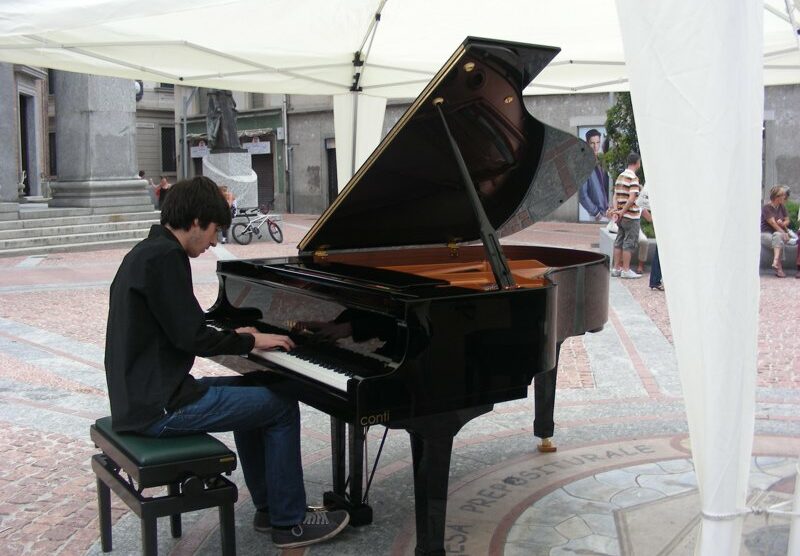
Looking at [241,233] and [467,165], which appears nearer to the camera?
[467,165]

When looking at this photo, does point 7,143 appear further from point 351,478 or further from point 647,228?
point 351,478

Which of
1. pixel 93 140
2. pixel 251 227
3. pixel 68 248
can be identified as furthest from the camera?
pixel 251 227

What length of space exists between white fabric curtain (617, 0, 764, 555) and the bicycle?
616 inches

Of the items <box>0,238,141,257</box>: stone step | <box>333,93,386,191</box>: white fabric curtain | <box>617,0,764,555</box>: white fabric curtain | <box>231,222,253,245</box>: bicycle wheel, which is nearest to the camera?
<box>617,0,764,555</box>: white fabric curtain

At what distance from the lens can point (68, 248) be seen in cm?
1605

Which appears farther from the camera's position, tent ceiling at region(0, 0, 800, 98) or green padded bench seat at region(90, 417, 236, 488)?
tent ceiling at region(0, 0, 800, 98)

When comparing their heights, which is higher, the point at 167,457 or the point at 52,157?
the point at 52,157

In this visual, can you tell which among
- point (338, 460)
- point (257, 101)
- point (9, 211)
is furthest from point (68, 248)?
point (257, 101)

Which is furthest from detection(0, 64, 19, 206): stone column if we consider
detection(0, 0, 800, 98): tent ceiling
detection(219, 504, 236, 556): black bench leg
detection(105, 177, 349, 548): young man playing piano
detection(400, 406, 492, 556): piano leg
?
detection(400, 406, 492, 556): piano leg

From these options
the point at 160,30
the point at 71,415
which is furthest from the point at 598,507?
the point at 160,30

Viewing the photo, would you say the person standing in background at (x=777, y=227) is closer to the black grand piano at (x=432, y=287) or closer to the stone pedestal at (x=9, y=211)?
the black grand piano at (x=432, y=287)

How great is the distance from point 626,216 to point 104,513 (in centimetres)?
940

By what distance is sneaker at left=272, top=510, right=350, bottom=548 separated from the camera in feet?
12.0

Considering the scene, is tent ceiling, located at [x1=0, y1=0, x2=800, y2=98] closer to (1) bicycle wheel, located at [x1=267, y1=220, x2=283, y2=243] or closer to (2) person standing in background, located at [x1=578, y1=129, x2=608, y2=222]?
(1) bicycle wheel, located at [x1=267, y1=220, x2=283, y2=243]
